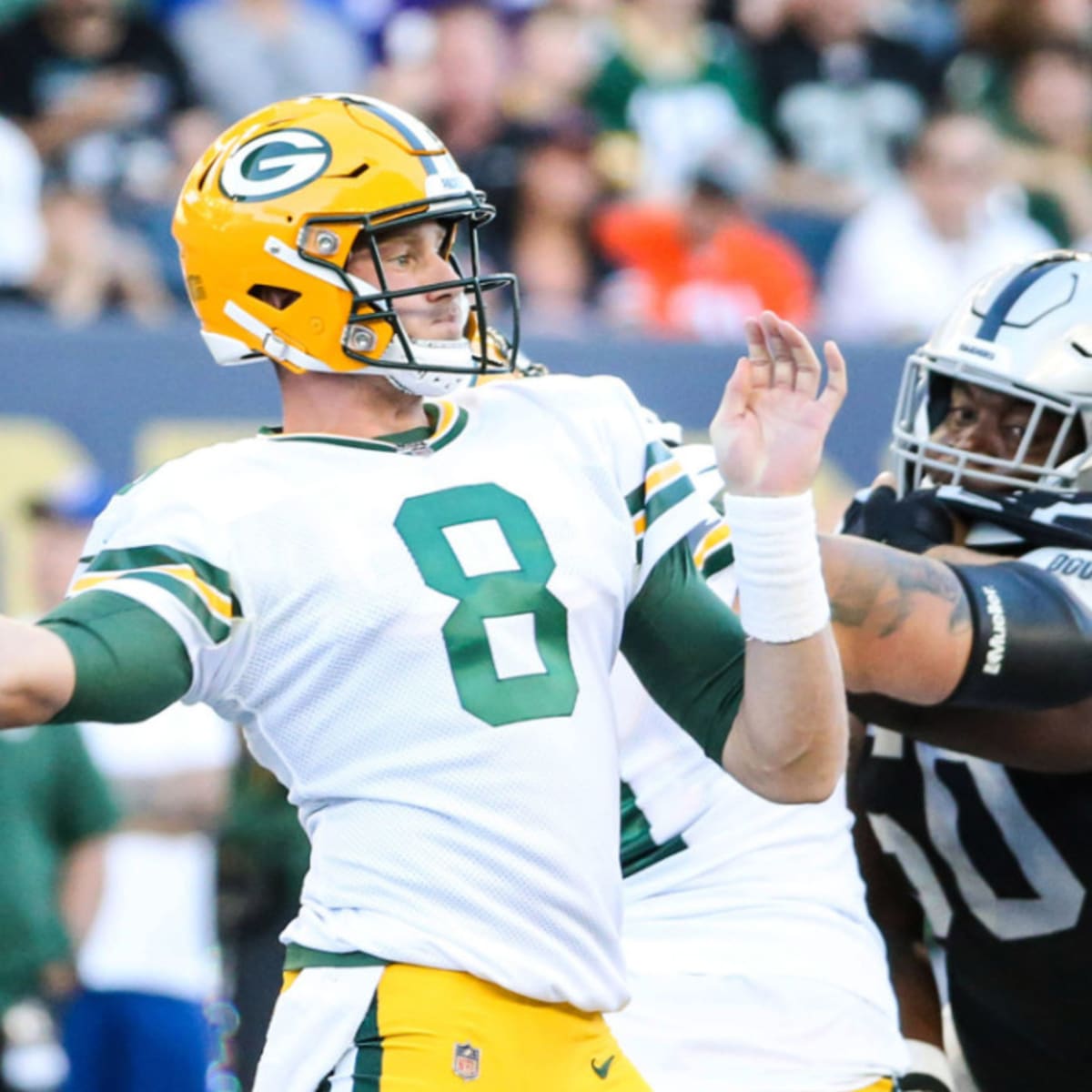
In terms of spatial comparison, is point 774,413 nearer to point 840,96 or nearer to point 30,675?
point 30,675

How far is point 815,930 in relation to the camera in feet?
10.6

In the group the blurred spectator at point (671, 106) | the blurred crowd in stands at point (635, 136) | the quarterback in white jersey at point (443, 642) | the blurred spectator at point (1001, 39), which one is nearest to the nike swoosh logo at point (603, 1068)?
the quarterback in white jersey at point (443, 642)

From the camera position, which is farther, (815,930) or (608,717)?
(815,930)

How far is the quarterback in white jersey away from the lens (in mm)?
2557

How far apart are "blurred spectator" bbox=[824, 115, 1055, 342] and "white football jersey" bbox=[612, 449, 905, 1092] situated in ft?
18.4

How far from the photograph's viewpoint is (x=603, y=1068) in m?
2.67

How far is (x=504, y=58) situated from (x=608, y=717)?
6.81m

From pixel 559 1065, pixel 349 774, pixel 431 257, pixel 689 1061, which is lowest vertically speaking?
pixel 689 1061

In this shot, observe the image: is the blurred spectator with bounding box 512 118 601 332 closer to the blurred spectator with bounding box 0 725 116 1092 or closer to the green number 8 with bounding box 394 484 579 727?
the blurred spectator with bounding box 0 725 116 1092

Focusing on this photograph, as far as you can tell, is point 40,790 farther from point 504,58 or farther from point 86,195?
point 504,58

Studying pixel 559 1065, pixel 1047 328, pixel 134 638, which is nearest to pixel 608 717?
pixel 559 1065

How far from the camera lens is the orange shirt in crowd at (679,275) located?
8.53 metres

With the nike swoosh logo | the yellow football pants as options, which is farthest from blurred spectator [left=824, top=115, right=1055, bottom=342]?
the yellow football pants

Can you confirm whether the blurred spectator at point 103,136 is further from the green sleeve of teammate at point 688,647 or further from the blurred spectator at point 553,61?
the green sleeve of teammate at point 688,647
